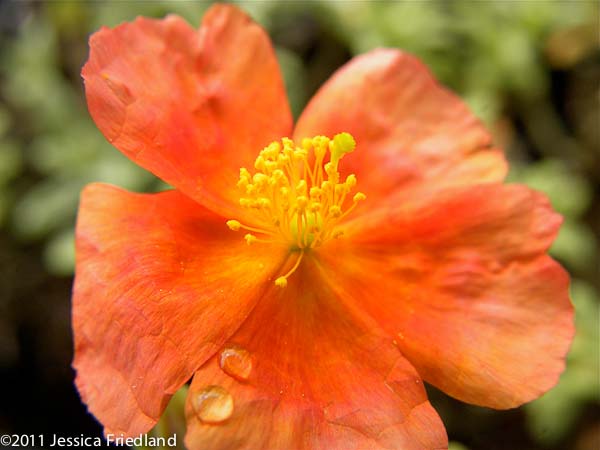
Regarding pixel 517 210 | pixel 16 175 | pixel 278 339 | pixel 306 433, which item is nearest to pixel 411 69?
pixel 517 210

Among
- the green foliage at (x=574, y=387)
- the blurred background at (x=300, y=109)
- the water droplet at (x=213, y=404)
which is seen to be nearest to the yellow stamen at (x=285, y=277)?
the water droplet at (x=213, y=404)

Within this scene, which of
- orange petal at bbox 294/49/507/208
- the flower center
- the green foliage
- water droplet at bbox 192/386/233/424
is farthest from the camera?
the green foliage

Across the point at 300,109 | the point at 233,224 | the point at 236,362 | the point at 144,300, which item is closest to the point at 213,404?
the point at 236,362

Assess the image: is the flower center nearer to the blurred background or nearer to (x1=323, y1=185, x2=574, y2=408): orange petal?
(x1=323, y1=185, x2=574, y2=408): orange petal

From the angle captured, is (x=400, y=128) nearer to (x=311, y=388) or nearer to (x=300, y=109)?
(x=311, y=388)

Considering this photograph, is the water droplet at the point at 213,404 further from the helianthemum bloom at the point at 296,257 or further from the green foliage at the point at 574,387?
the green foliage at the point at 574,387

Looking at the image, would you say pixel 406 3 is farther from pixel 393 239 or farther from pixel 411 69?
pixel 393 239

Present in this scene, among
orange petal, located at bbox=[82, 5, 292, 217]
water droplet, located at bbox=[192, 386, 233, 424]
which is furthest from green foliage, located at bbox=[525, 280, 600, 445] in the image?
water droplet, located at bbox=[192, 386, 233, 424]
